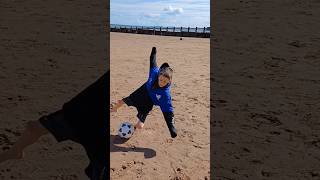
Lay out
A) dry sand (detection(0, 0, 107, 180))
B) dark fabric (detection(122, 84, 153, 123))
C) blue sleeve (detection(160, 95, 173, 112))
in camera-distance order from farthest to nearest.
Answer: dark fabric (detection(122, 84, 153, 123))
blue sleeve (detection(160, 95, 173, 112))
dry sand (detection(0, 0, 107, 180))

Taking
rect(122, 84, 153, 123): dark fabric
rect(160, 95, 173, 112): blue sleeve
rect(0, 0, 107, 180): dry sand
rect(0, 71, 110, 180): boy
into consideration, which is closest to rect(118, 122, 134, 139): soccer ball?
rect(122, 84, 153, 123): dark fabric

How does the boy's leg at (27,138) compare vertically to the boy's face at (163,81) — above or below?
below

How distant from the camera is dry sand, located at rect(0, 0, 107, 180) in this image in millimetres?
3775

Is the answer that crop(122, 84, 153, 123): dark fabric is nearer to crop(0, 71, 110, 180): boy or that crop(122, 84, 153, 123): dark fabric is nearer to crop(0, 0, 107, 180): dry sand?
crop(0, 71, 110, 180): boy

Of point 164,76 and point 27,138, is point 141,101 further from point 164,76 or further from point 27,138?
point 27,138

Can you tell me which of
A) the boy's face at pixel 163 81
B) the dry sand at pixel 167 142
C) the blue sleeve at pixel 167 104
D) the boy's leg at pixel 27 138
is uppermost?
the boy's face at pixel 163 81

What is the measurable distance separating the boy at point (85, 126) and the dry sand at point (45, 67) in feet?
0.20

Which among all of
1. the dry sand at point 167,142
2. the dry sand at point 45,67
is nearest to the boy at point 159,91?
the dry sand at point 167,142

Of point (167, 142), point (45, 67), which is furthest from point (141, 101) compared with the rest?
Answer: point (45, 67)

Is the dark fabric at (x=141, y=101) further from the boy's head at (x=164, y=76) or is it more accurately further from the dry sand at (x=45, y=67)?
the dry sand at (x=45, y=67)

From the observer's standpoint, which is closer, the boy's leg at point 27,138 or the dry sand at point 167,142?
the boy's leg at point 27,138
